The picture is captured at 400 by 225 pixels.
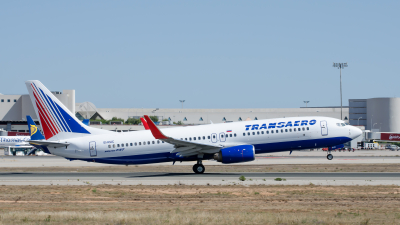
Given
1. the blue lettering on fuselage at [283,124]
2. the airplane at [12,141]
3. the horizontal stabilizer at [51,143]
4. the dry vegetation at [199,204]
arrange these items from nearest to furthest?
the dry vegetation at [199,204] → the horizontal stabilizer at [51,143] → the blue lettering on fuselage at [283,124] → the airplane at [12,141]

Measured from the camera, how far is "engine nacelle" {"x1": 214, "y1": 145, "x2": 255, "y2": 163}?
35250 millimetres

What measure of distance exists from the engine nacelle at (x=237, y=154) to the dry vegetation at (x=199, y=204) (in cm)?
794

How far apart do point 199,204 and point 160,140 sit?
17374 mm

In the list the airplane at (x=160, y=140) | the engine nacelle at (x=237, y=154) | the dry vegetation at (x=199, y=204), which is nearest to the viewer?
the dry vegetation at (x=199, y=204)

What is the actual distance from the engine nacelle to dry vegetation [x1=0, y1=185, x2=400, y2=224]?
794cm

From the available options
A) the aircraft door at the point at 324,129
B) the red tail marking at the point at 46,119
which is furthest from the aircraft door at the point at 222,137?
the red tail marking at the point at 46,119

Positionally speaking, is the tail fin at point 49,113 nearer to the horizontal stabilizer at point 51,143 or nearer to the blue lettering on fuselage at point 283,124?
the horizontal stabilizer at point 51,143

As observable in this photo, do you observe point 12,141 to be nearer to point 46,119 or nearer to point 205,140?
point 46,119

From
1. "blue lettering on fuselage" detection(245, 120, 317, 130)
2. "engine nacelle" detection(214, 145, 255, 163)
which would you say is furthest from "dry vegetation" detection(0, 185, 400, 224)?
"blue lettering on fuselage" detection(245, 120, 317, 130)

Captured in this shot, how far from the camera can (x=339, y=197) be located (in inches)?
881

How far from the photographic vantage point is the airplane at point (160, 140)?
37.1m

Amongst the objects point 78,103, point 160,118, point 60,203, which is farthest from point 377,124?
point 60,203

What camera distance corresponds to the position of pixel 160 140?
37.7 m

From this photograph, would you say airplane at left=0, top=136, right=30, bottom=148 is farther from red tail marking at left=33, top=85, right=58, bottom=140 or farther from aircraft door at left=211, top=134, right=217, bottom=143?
aircraft door at left=211, top=134, right=217, bottom=143
